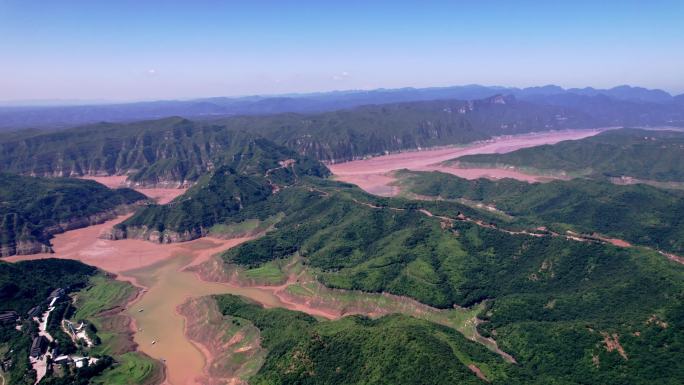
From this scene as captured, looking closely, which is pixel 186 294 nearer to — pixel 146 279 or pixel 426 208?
pixel 146 279

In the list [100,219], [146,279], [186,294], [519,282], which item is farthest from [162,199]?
[519,282]

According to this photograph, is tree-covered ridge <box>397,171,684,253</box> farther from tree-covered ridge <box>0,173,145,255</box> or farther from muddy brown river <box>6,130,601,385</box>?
tree-covered ridge <box>0,173,145,255</box>

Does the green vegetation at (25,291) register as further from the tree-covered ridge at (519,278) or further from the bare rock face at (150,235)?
the tree-covered ridge at (519,278)

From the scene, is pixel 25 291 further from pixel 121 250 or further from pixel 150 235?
pixel 150 235

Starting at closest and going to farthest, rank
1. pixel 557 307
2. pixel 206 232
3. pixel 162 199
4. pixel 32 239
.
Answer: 1. pixel 557 307
2. pixel 32 239
3. pixel 206 232
4. pixel 162 199

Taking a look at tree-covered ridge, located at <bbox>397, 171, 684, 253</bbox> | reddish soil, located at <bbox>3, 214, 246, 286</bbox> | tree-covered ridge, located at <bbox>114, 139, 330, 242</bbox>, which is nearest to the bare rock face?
tree-covered ridge, located at <bbox>114, 139, 330, 242</bbox>

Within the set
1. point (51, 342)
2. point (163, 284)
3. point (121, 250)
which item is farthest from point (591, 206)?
point (121, 250)
